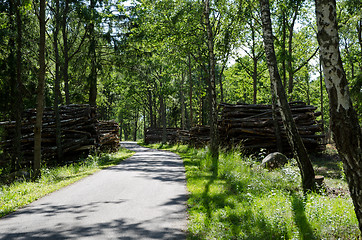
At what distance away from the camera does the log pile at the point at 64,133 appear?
1390 cm

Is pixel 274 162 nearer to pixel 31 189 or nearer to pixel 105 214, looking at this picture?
pixel 105 214

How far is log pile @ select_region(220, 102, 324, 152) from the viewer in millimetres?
14891

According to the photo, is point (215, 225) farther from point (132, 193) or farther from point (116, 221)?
point (132, 193)

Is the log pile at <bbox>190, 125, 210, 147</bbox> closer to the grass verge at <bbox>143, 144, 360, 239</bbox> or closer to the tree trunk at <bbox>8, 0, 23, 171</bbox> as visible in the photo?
the tree trunk at <bbox>8, 0, 23, 171</bbox>

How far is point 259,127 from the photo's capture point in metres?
15.1

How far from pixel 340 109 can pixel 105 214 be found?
14.7ft

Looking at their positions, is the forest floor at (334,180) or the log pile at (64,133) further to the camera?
the log pile at (64,133)

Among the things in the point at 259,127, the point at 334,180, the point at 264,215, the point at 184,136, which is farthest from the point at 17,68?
the point at 184,136

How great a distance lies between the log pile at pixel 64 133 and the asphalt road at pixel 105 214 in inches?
268

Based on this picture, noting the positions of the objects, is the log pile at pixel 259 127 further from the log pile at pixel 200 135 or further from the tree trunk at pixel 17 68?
the tree trunk at pixel 17 68

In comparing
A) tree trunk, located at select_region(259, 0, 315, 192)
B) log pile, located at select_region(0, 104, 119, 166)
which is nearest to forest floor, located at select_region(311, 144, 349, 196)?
tree trunk, located at select_region(259, 0, 315, 192)

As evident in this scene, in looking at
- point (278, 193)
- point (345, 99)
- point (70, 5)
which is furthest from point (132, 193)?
point (70, 5)

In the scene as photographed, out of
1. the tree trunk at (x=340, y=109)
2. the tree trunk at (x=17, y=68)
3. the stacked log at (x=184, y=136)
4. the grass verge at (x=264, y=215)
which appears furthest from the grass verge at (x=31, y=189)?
the stacked log at (x=184, y=136)

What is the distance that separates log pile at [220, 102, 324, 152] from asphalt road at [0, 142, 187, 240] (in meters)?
7.45
